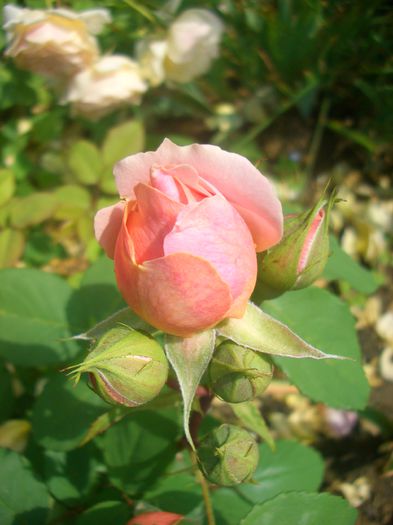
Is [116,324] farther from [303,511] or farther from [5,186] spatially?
[5,186]

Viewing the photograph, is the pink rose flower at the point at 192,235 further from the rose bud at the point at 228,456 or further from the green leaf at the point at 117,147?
the green leaf at the point at 117,147

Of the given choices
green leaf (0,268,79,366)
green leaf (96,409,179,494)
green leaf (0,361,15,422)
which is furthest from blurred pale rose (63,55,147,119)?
green leaf (96,409,179,494)

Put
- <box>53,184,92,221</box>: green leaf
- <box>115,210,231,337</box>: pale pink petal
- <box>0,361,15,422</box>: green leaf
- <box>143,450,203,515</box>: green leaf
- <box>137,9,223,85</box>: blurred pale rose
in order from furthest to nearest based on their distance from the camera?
<box>137,9,223,85</box>: blurred pale rose < <box>53,184,92,221</box>: green leaf < <box>0,361,15,422</box>: green leaf < <box>143,450,203,515</box>: green leaf < <box>115,210,231,337</box>: pale pink petal

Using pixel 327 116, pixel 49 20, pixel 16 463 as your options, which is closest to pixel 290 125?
pixel 327 116

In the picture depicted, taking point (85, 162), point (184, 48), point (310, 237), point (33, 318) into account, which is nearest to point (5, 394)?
point (33, 318)

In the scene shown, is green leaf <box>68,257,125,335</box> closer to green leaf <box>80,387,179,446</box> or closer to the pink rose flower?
green leaf <box>80,387,179,446</box>

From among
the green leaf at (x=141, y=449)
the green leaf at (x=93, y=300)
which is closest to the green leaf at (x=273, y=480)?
the green leaf at (x=141, y=449)
